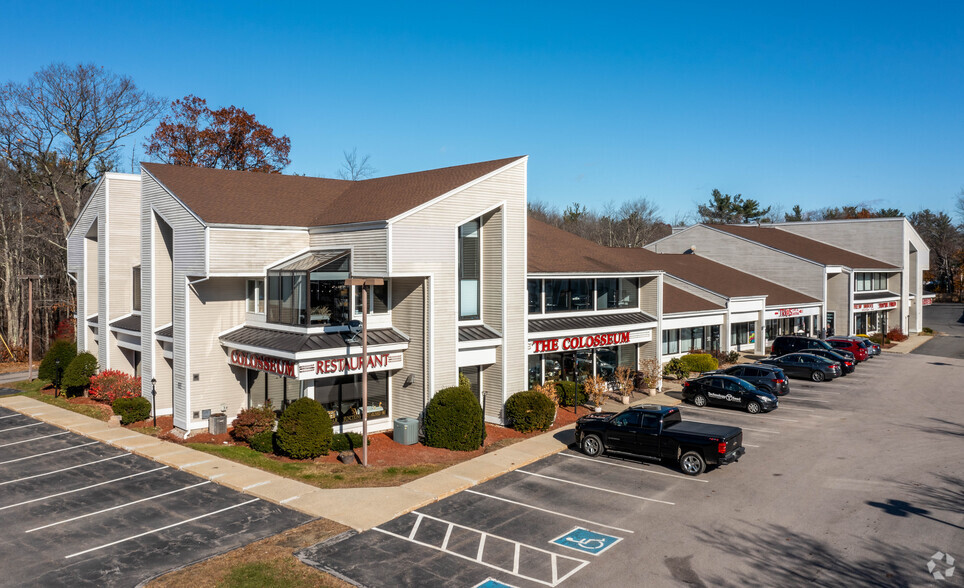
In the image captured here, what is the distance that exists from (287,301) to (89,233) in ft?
56.1

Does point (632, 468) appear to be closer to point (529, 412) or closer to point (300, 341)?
Answer: point (529, 412)

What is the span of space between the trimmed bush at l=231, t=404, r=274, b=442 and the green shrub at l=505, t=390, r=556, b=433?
342 inches

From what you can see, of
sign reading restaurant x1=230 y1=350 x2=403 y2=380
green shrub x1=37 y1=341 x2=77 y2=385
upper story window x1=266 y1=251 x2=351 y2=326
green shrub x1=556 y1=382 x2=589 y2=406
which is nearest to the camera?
sign reading restaurant x1=230 y1=350 x2=403 y2=380

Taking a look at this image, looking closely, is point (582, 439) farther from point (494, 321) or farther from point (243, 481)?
point (243, 481)

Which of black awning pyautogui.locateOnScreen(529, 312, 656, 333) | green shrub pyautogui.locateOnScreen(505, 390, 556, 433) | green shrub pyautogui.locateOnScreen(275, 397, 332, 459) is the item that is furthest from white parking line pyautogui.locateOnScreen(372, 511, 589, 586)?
black awning pyautogui.locateOnScreen(529, 312, 656, 333)

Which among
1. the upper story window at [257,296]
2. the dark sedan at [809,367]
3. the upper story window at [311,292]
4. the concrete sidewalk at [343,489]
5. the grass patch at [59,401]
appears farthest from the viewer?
the dark sedan at [809,367]

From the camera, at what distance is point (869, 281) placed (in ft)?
191

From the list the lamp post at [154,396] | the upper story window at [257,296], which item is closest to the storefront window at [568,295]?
the upper story window at [257,296]

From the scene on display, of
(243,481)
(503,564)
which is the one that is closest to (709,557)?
(503,564)

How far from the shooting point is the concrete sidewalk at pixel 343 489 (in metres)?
16.4

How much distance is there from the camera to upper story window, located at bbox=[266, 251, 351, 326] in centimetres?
2253

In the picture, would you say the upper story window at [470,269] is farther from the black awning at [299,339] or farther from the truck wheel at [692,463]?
the truck wheel at [692,463]

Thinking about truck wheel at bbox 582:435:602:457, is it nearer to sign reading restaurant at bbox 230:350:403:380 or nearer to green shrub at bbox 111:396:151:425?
sign reading restaurant at bbox 230:350:403:380

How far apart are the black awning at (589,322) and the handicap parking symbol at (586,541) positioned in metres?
13.3
